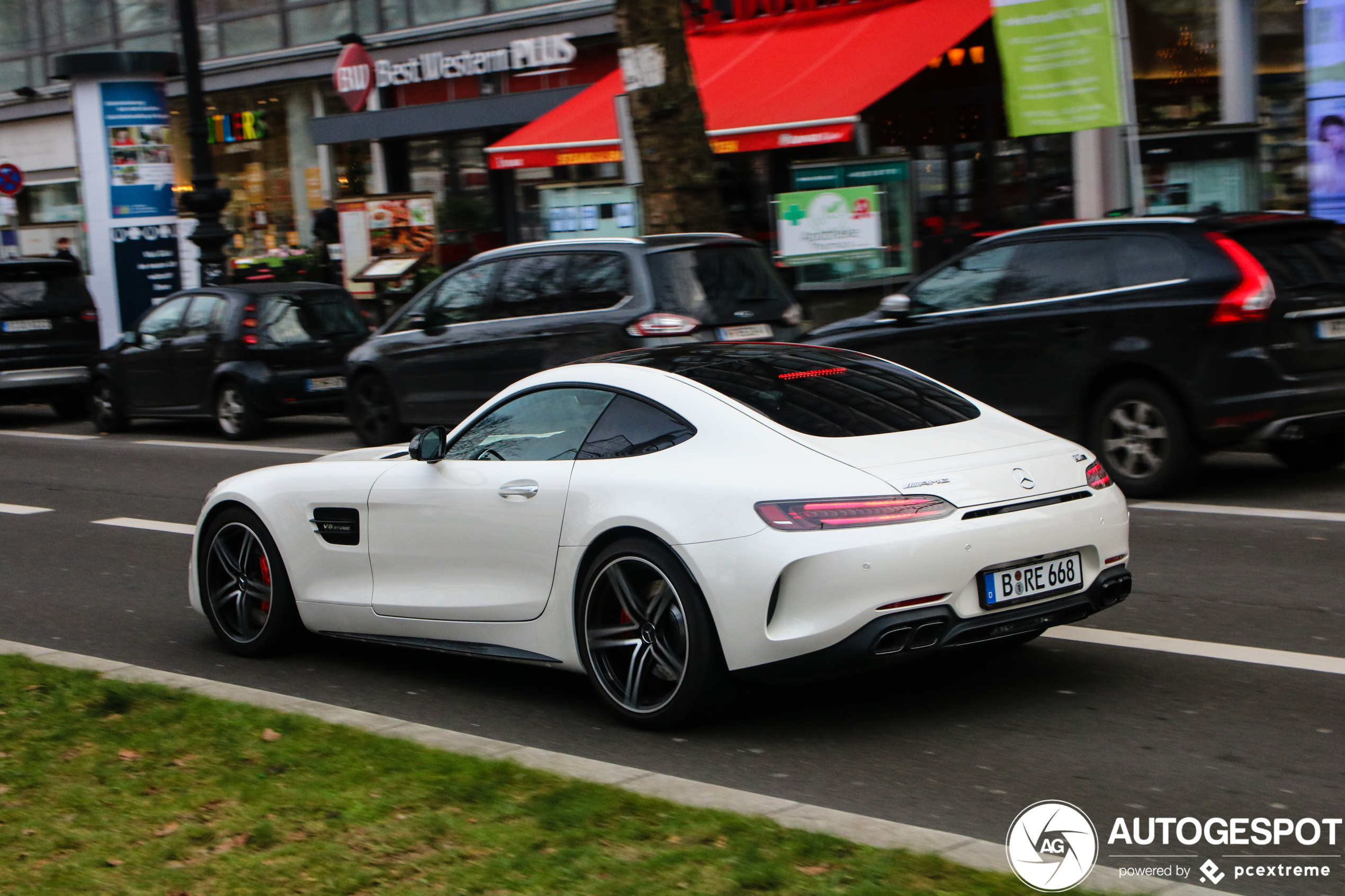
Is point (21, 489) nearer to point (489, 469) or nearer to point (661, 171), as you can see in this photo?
point (661, 171)

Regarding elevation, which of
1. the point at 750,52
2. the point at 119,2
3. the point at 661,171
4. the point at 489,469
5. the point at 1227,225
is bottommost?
the point at 489,469

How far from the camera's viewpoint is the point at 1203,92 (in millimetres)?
18797

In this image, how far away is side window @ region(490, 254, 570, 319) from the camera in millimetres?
13445

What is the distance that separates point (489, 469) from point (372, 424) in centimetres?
944

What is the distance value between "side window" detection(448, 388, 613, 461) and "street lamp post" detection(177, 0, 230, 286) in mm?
16953

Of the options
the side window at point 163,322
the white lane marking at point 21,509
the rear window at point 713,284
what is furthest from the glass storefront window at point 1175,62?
the white lane marking at point 21,509

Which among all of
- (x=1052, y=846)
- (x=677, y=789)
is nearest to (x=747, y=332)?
(x=677, y=789)

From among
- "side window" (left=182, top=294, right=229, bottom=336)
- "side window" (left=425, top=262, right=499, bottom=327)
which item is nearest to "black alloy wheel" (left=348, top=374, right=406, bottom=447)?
"side window" (left=425, top=262, right=499, bottom=327)

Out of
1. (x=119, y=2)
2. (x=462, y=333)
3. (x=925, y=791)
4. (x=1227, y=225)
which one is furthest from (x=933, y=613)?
(x=119, y=2)

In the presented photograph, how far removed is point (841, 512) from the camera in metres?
5.11

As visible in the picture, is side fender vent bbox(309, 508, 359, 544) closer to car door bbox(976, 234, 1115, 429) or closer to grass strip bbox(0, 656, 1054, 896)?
grass strip bbox(0, 656, 1054, 896)

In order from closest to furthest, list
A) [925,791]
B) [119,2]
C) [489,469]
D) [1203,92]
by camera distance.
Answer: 1. [925,791]
2. [489,469]
3. [1203,92]
4. [119,2]

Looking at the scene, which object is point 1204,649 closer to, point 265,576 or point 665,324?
point 265,576

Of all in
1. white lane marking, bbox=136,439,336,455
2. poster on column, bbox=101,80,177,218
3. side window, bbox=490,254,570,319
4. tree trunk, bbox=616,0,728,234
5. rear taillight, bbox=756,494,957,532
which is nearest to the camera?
rear taillight, bbox=756,494,957,532
